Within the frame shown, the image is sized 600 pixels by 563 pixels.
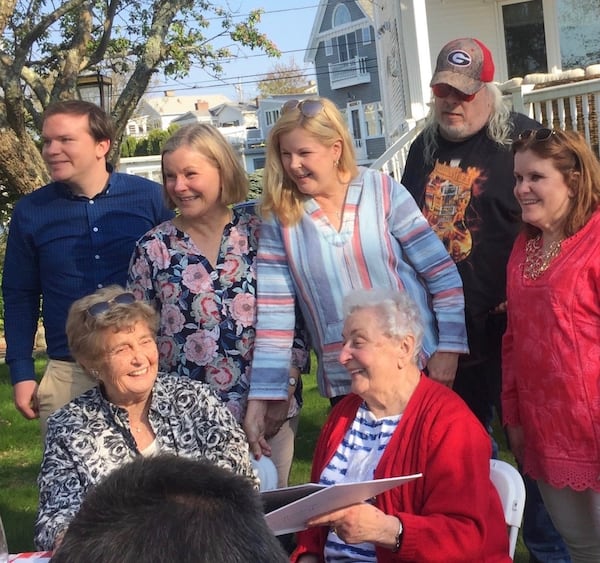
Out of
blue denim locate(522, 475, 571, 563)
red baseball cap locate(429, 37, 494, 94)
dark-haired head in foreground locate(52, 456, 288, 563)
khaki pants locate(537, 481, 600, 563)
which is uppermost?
red baseball cap locate(429, 37, 494, 94)

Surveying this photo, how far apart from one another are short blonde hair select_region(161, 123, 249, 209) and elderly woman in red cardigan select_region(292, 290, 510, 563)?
2.26 feet

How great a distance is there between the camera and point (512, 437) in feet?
10.2

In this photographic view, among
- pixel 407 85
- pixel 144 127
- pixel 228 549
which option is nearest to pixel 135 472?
pixel 228 549

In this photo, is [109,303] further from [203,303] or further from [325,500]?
[325,500]

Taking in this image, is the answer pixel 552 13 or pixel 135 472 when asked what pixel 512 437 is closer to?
pixel 135 472

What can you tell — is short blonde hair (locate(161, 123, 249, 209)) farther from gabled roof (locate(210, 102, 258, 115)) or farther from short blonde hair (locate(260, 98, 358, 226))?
gabled roof (locate(210, 102, 258, 115))

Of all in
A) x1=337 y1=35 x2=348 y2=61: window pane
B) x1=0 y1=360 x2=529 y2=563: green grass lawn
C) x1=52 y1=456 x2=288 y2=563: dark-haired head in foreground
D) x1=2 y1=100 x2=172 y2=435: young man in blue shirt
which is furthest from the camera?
x1=337 y1=35 x2=348 y2=61: window pane

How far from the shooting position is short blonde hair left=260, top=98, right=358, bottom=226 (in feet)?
9.92

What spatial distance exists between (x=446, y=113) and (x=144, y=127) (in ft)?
241

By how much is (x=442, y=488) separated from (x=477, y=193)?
1.31 meters

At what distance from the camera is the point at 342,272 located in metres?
A: 3.05

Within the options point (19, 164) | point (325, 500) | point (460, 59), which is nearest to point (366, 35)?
point (19, 164)

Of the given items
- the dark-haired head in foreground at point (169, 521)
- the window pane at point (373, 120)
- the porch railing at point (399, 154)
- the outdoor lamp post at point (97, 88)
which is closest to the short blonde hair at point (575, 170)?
the dark-haired head in foreground at point (169, 521)

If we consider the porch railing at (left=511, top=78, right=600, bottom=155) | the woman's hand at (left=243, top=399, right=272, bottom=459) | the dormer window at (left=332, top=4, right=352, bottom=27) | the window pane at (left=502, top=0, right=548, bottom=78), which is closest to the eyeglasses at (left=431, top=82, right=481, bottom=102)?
the woman's hand at (left=243, top=399, right=272, bottom=459)
